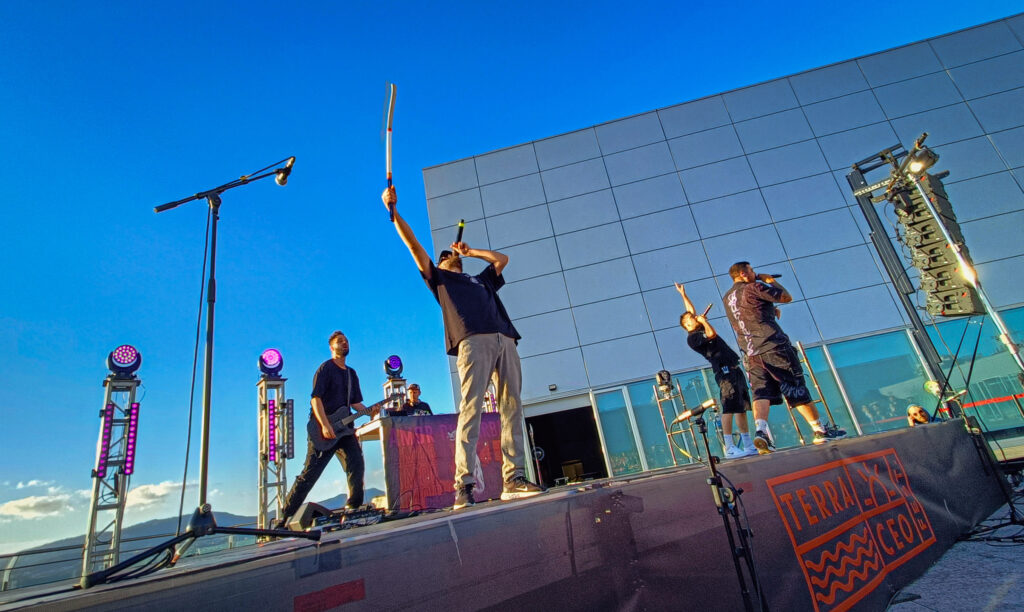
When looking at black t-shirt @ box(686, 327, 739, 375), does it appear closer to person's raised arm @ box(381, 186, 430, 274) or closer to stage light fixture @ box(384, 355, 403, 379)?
person's raised arm @ box(381, 186, 430, 274)

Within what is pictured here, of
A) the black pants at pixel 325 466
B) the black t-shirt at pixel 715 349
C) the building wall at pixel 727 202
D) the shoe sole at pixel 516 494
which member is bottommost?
the shoe sole at pixel 516 494

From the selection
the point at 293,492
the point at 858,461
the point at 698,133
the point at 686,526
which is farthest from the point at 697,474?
the point at 698,133

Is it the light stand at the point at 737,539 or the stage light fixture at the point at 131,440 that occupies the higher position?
the stage light fixture at the point at 131,440

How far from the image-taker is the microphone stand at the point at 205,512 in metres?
1.03

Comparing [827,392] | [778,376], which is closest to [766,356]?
[778,376]

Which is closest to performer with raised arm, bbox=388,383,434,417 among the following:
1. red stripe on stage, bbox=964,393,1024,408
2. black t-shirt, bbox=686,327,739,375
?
black t-shirt, bbox=686,327,739,375

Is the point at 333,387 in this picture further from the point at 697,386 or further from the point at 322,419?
the point at 697,386

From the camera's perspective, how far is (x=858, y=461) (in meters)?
2.70

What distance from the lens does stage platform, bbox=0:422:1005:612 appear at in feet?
3.08

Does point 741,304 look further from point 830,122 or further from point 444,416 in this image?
point 830,122

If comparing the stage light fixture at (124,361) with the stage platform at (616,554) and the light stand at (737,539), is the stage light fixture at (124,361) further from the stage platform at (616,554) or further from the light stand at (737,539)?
the light stand at (737,539)

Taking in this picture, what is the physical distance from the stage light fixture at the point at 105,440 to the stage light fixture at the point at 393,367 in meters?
4.98

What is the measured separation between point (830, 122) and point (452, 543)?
1457cm

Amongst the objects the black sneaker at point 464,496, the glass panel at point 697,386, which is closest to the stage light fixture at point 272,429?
the glass panel at point 697,386
